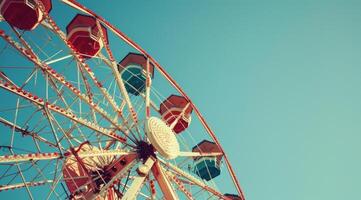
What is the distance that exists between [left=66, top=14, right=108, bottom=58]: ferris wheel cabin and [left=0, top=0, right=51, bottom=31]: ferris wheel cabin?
1.57 m

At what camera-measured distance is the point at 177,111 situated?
15.6 meters

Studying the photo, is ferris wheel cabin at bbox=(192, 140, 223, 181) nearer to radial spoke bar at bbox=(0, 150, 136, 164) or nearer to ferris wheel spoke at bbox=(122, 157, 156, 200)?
ferris wheel spoke at bbox=(122, 157, 156, 200)

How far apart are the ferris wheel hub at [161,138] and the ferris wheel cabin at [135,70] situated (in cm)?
330

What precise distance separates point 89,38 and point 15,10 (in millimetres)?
2471

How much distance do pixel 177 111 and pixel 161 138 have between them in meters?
4.59

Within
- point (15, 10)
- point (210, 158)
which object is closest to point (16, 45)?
point (15, 10)

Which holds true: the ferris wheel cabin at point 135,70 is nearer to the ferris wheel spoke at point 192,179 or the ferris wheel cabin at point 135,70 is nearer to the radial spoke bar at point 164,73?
the radial spoke bar at point 164,73

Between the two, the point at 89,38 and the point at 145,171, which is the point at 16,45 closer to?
the point at 89,38

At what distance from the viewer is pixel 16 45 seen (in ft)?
32.2

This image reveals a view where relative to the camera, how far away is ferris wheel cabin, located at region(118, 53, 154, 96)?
1468cm

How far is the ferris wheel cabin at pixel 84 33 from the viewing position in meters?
13.0

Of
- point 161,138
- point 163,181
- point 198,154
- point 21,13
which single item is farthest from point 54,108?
point 198,154

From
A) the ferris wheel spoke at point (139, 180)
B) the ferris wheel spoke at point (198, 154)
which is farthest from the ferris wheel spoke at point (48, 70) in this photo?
the ferris wheel spoke at point (198, 154)

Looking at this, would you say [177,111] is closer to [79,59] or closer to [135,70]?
[135,70]
